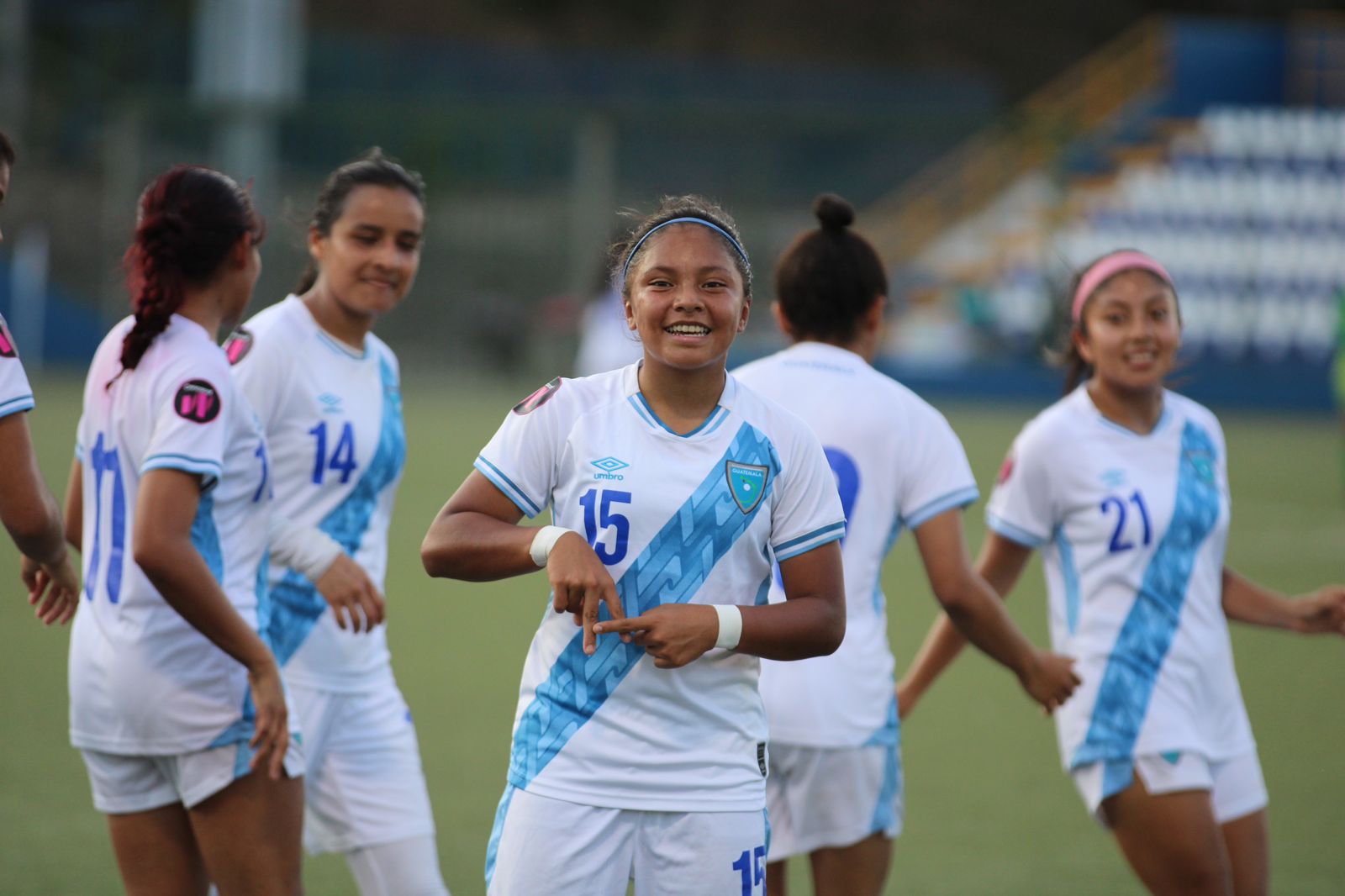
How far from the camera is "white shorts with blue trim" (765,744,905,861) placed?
Result: 375 cm

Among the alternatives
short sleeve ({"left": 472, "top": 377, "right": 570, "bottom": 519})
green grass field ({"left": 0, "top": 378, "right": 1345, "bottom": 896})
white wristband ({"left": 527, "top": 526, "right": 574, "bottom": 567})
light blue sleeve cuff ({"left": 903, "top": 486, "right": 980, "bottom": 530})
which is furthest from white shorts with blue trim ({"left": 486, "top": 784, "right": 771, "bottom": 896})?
green grass field ({"left": 0, "top": 378, "right": 1345, "bottom": 896})

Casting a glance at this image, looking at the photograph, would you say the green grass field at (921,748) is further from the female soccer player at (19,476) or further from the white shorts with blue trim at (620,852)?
the white shorts with blue trim at (620,852)

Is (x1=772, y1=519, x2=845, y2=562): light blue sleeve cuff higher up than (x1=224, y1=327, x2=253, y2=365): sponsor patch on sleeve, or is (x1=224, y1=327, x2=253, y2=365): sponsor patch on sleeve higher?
(x1=224, y1=327, x2=253, y2=365): sponsor patch on sleeve

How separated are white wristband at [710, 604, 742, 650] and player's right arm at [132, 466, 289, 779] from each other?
1023 millimetres

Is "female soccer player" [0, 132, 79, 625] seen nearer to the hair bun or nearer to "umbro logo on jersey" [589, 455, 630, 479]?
"umbro logo on jersey" [589, 455, 630, 479]

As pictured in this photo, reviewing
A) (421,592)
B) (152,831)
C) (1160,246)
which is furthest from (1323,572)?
(1160,246)

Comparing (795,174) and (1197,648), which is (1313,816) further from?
(795,174)

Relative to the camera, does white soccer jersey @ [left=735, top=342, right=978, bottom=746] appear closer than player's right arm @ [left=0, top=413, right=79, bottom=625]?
No

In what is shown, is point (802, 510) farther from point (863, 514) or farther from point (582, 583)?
point (863, 514)

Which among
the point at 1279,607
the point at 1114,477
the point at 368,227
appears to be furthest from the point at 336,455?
the point at 1279,607

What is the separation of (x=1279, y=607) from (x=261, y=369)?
9.08 feet

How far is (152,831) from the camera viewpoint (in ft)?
11.0

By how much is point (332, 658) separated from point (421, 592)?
6964mm

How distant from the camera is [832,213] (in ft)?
13.0
